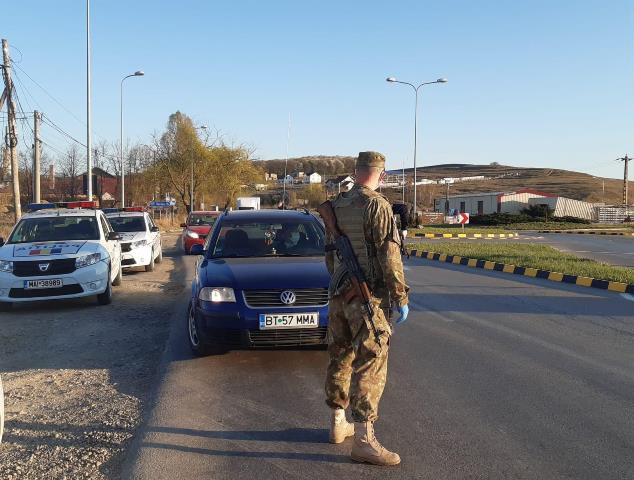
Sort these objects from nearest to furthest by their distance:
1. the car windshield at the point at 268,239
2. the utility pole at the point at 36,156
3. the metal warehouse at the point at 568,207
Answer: the car windshield at the point at 268,239, the utility pole at the point at 36,156, the metal warehouse at the point at 568,207

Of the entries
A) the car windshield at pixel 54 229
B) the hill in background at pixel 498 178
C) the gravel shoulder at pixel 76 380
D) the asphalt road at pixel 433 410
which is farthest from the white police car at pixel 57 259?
the hill in background at pixel 498 178

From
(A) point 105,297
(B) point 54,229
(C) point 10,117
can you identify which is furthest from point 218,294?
(C) point 10,117

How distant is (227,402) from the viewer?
5.09 meters

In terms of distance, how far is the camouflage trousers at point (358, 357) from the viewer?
3.87 meters

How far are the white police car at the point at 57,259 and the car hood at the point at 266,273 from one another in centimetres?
379

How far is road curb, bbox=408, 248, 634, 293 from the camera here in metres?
12.5

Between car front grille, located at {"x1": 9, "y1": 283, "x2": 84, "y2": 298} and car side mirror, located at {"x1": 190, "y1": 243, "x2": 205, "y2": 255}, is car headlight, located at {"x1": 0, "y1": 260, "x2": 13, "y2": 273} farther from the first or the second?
car side mirror, located at {"x1": 190, "y1": 243, "x2": 205, "y2": 255}

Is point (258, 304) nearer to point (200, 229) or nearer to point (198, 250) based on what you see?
point (198, 250)

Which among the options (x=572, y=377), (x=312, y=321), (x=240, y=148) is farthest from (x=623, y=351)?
(x=240, y=148)

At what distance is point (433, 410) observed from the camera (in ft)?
15.9

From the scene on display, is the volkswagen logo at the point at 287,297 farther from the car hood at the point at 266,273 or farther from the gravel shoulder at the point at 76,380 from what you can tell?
the gravel shoulder at the point at 76,380

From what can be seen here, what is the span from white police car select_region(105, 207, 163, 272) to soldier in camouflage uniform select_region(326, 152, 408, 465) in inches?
466


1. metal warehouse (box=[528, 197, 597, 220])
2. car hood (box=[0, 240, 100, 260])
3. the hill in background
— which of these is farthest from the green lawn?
the hill in background

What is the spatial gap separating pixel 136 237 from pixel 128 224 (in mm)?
1889
